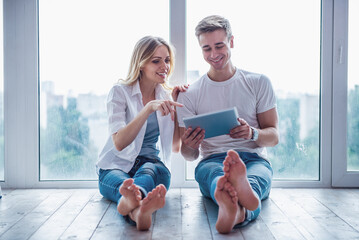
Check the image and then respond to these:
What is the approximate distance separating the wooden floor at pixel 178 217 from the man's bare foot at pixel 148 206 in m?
0.04

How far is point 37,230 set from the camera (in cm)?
154

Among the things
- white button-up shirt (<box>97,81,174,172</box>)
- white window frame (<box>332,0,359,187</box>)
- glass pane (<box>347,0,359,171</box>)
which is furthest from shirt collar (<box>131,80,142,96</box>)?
glass pane (<box>347,0,359,171</box>)

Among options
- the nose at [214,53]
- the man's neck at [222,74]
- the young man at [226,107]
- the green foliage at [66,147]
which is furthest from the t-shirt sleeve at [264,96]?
the green foliage at [66,147]

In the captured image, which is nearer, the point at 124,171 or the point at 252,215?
the point at 252,215

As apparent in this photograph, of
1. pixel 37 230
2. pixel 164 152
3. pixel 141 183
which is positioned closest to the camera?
pixel 37 230

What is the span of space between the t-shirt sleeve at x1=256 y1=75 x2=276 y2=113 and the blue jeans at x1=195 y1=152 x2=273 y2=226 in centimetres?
27

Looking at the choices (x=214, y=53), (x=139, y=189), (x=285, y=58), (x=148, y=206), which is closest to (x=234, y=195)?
(x=148, y=206)

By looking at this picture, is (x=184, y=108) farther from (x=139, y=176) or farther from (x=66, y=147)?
(x=66, y=147)

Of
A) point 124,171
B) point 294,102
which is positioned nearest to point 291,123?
point 294,102

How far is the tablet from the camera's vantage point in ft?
5.38

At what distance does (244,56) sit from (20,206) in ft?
5.27

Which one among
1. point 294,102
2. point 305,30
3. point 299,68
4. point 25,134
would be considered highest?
point 305,30

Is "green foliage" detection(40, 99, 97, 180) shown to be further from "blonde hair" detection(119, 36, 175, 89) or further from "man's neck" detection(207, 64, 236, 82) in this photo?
"man's neck" detection(207, 64, 236, 82)

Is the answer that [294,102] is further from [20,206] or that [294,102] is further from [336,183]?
[20,206]
